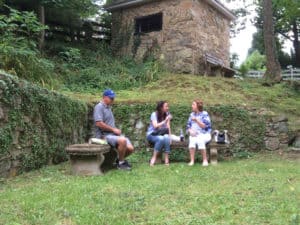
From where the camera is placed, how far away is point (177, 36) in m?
13.7

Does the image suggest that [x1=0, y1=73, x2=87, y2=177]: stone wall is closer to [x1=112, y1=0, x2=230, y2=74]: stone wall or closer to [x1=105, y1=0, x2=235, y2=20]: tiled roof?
[x1=112, y1=0, x2=230, y2=74]: stone wall

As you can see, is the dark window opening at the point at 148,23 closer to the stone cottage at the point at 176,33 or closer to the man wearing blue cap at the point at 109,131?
the stone cottage at the point at 176,33

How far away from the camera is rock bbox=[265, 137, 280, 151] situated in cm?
880

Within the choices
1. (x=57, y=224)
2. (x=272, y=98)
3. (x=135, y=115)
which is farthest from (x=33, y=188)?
(x=272, y=98)

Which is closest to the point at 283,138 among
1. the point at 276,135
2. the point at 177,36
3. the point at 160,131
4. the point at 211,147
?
the point at 276,135

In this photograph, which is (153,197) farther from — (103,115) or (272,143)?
(272,143)

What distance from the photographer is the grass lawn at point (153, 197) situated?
138 inches

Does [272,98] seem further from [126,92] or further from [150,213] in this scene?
[150,213]

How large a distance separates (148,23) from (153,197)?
11.4 meters

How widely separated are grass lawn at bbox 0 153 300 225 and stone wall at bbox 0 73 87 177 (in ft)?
0.77

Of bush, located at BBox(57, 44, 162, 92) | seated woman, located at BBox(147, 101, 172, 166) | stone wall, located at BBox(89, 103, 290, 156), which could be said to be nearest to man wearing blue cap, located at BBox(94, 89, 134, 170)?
seated woman, located at BBox(147, 101, 172, 166)

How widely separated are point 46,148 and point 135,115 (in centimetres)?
272

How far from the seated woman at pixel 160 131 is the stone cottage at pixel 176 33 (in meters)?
6.17

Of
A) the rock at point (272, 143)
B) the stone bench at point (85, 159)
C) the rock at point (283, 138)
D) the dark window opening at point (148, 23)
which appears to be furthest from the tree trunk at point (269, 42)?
the stone bench at point (85, 159)
